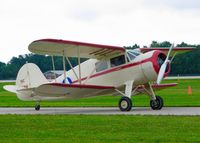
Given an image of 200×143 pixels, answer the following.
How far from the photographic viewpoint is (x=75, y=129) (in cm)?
1461

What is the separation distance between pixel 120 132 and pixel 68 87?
9.38 metres

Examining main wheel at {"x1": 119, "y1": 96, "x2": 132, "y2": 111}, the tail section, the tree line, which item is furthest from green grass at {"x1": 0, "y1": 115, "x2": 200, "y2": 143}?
the tree line

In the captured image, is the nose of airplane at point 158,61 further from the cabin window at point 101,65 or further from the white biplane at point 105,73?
the cabin window at point 101,65

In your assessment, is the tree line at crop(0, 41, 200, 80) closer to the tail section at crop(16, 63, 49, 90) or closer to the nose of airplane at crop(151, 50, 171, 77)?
the tail section at crop(16, 63, 49, 90)

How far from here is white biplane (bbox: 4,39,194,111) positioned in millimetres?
22750

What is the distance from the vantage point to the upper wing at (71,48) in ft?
73.2

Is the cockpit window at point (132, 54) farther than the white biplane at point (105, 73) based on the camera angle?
Yes

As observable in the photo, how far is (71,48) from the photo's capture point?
23.7 meters

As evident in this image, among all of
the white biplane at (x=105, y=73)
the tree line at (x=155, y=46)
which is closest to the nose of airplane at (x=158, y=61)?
the white biplane at (x=105, y=73)

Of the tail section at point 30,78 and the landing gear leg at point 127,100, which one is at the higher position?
the tail section at point 30,78

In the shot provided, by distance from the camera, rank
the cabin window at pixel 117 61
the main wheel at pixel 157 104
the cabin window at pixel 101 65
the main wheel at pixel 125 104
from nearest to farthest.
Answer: the main wheel at pixel 125 104 → the main wheel at pixel 157 104 → the cabin window at pixel 117 61 → the cabin window at pixel 101 65

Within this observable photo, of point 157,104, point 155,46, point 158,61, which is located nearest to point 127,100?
point 157,104

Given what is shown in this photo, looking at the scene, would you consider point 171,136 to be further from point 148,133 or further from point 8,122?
point 8,122

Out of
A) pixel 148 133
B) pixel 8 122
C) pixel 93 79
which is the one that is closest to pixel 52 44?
pixel 93 79
